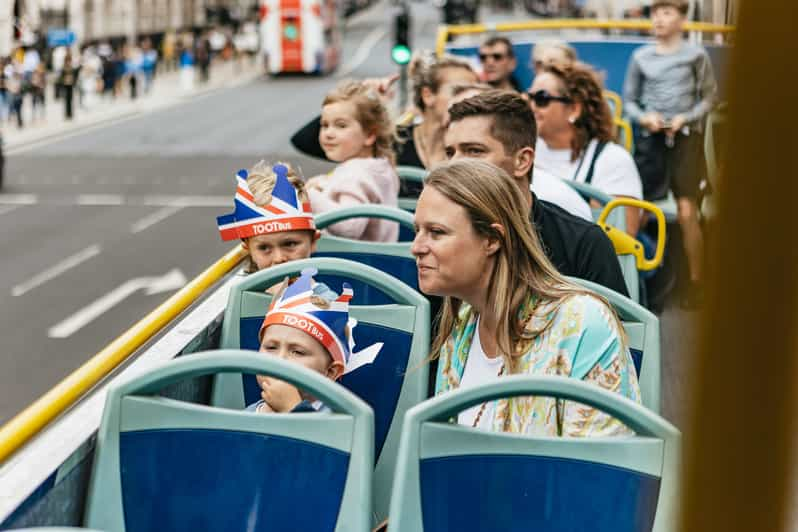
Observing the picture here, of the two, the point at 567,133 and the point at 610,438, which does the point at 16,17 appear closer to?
the point at 567,133

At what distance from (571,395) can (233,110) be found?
1575 inches

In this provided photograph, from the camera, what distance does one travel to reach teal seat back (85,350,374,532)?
2268mm

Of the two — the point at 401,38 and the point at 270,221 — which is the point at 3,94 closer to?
the point at 401,38

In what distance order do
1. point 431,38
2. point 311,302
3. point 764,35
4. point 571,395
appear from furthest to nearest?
point 431,38, point 311,302, point 571,395, point 764,35

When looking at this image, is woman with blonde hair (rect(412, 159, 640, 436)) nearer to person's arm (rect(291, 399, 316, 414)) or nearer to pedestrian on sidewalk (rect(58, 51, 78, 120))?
person's arm (rect(291, 399, 316, 414))

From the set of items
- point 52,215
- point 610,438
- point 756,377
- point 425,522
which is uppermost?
point 756,377

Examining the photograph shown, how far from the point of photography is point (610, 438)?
6.88 feet

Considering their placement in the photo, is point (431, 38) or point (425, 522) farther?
point (431, 38)

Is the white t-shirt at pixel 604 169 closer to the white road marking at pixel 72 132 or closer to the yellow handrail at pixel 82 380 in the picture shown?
the yellow handrail at pixel 82 380

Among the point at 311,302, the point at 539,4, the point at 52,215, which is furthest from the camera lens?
the point at 539,4

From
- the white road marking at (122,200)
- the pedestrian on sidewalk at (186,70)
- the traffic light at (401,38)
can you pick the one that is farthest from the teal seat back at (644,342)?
the pedestrian on sidewalk at (186,70)

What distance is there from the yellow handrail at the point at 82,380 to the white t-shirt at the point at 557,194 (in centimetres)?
139

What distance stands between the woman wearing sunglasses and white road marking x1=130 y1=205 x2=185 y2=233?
14335 mm

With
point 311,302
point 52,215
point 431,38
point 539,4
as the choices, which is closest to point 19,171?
point 52,215
